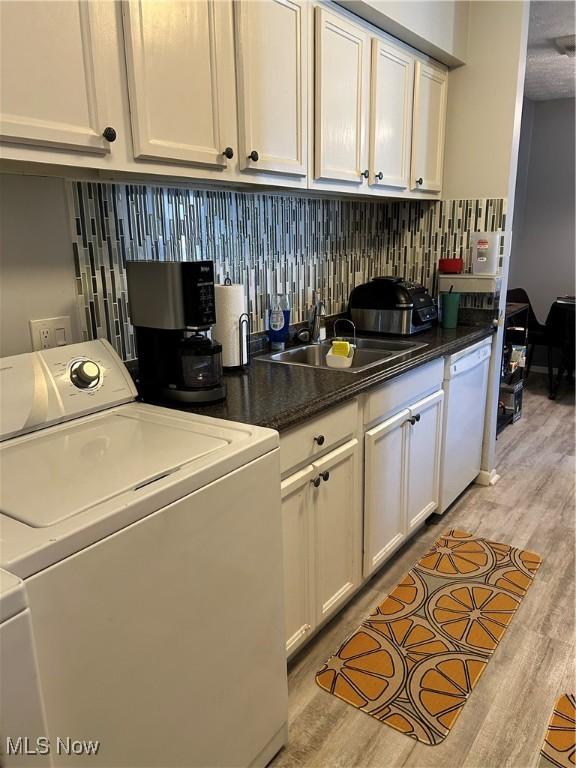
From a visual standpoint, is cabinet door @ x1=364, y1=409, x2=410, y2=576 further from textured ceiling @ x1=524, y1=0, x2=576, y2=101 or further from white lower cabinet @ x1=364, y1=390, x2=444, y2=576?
textured ceiling @ x1=524, y1=0, x2=576, y2=101

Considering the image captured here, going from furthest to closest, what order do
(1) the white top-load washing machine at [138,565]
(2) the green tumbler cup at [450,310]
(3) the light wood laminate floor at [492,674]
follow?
(2) the green tumbler cup at [450,310] < (3) the light wood laminate floor at [492,674] < (1) the white top-load washing machine at [138,565]

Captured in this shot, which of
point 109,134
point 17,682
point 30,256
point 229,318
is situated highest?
point 109,134

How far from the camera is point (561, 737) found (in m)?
1.57

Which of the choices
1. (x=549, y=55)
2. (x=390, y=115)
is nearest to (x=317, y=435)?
(x=390, y=115)

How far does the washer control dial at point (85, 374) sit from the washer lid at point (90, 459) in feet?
0.29

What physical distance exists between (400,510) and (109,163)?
166cm

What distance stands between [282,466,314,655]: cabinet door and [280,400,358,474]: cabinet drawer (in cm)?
5

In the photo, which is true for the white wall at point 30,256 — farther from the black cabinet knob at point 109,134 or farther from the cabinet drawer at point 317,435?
the cabinet drawer at point 317,435

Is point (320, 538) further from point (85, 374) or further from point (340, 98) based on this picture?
point (340, 98)

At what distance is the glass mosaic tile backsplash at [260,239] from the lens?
1642mm

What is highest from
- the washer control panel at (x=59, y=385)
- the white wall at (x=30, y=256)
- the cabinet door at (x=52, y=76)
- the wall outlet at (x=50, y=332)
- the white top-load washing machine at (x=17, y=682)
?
the cabinet door at (x=52, y=76)

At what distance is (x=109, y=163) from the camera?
51.4 inches

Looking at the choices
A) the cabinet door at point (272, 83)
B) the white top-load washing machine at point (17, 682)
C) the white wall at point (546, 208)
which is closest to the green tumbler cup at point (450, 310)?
the cabinet door at point (272, 83)

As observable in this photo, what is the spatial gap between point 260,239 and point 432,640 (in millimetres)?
1632
